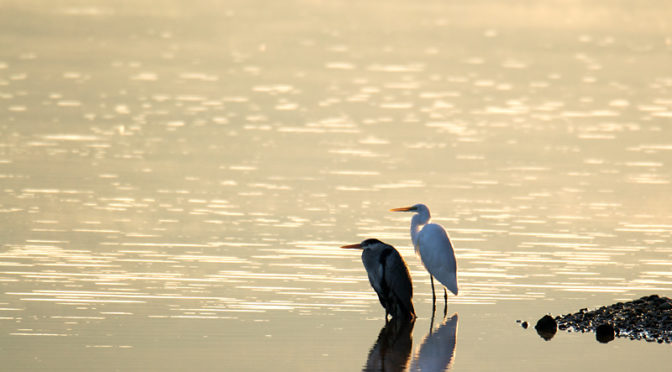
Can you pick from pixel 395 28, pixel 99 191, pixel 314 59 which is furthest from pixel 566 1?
pixel 99 191

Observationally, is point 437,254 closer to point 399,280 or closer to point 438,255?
point 438,255

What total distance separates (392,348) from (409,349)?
154 millimetres

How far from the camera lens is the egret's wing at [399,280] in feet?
48.6

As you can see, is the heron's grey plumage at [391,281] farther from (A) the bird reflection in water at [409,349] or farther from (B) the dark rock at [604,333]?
(B) the dark rock at [604,333]

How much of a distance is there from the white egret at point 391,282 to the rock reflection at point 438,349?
1.42 feet

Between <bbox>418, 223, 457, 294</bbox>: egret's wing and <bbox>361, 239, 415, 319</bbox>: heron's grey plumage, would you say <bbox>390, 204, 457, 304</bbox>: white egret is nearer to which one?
<bbox>418, 223, 457, 294</bbox>: egret's wing

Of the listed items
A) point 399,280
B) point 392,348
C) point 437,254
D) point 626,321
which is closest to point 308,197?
point 437,254

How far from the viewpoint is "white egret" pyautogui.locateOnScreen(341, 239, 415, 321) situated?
1482 centimetres

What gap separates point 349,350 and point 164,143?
47.3ft

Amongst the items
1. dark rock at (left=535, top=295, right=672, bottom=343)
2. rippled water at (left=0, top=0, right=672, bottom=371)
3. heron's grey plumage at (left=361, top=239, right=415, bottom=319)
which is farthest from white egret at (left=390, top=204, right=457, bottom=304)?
dark rock at (left=535, top=295, right=672, bottom=343)

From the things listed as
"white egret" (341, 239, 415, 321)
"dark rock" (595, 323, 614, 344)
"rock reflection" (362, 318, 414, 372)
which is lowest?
"rock reflection" (362, 318, 414, 372)

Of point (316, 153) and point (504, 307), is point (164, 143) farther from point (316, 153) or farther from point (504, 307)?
point (504, 307)

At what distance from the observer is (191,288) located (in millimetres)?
15695

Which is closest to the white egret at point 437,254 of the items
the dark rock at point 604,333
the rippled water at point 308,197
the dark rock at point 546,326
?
the rippled water at point 308,197
